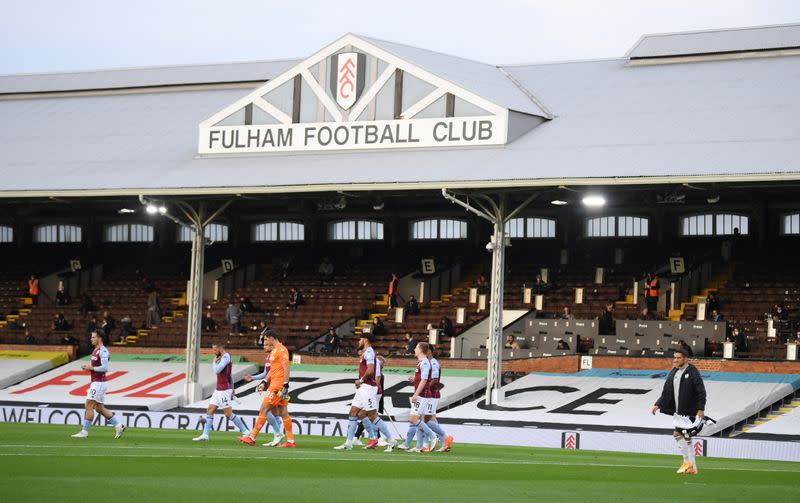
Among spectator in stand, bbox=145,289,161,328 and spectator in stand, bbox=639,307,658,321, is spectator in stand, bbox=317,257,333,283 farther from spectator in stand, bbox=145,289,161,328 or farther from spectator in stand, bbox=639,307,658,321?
spectator in stand, bbox=639,307,658,321

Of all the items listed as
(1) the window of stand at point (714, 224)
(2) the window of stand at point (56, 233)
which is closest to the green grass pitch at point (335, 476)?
(1) the window of stand at point (714, 224)

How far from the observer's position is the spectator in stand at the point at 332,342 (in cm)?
4019

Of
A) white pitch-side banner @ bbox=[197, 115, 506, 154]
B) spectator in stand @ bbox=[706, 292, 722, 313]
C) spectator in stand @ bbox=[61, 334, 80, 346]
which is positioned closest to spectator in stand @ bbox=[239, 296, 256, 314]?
spectator in stand @ bbox=[61, 334, 80, 346]

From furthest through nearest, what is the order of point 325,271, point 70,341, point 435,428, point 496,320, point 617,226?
point 325,271
point 617,226
point 70,341
point 496,320
point 435,428

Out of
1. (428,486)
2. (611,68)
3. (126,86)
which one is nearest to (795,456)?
(428,486)

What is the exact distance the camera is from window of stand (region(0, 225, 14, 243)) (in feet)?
180

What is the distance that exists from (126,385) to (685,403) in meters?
24.7

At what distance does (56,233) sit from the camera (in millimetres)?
54625

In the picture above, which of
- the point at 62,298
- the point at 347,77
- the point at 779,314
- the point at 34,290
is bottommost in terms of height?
the point at 779,314

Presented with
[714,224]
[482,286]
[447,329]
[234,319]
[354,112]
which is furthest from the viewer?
[234,319]

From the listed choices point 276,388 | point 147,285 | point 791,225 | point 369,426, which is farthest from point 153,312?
point 276,388

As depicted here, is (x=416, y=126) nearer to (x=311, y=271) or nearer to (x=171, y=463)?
(x=311, y=271)

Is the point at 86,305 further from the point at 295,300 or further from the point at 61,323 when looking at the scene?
the point at 295,300

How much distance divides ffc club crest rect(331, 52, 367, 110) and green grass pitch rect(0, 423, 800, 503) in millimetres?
18572
